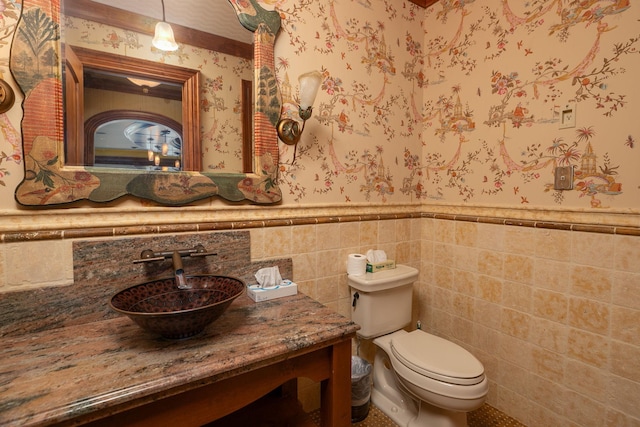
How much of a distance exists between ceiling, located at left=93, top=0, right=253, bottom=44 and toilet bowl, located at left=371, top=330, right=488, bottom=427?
5.26 ft

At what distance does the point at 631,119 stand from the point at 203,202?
1.74 metres

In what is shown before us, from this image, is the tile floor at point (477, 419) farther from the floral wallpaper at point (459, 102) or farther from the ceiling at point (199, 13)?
the ceiling at point (199, 13)

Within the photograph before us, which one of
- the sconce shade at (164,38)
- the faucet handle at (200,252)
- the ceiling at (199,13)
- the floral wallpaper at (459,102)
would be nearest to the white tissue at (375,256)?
the floral wallpaper at (459,102)

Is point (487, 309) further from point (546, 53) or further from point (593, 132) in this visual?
point (546, 53)

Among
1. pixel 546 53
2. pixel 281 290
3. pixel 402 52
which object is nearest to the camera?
pixel 281 290

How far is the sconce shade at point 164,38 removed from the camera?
3.76ft

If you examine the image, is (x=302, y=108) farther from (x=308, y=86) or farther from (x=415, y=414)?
(x=415, y=414)

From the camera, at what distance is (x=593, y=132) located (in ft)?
4.19

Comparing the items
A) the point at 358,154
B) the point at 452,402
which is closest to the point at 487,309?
the point at 452,402

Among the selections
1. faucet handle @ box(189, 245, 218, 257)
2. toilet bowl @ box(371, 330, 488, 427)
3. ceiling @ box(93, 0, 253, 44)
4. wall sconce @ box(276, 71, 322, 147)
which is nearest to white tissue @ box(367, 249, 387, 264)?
toilet bowl @ box(371, 330, 488, 427)

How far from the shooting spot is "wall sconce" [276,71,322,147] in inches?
53.5

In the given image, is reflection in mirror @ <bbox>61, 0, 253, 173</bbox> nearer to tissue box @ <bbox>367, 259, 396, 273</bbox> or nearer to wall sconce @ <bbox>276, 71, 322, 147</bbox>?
wall sconce @ <bbox>276, 71, 322, 147</bbox>

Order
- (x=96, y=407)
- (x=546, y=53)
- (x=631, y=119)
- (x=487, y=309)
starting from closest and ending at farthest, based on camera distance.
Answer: (x=96, y=407), (x=631, y=119), (x=546, y=53), (x=487, y=309)

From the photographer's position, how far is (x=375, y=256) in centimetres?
170
